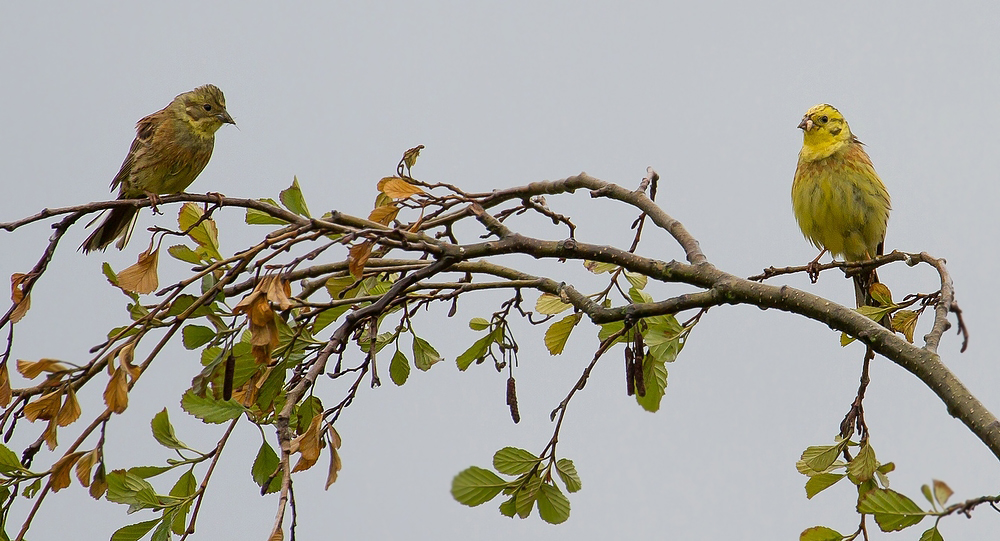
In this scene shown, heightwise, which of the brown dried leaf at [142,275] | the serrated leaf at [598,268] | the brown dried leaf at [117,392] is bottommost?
the brown dried leaf at [117,392]

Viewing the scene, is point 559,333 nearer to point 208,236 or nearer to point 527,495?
point 527,495

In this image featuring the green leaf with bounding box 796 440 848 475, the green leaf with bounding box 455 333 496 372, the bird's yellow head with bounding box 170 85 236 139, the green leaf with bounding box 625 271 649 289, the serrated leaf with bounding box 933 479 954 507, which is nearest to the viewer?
the serrated leaf with bounding box 933 479 954 507

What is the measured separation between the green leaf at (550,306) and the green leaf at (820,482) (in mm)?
678

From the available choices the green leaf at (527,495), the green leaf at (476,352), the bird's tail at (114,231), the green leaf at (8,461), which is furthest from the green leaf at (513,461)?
the bird's tail at (114,231)

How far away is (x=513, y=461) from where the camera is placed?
6.98 ft

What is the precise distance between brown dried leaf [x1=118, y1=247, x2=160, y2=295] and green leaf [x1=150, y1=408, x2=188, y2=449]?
0.81 feet

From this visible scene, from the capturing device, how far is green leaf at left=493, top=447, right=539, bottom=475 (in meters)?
2.11

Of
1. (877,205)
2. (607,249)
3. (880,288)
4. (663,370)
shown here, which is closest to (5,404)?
(607,249)

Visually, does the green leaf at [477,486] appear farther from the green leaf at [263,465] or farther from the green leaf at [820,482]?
the green leaf at [820,482]

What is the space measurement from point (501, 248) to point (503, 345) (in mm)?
681

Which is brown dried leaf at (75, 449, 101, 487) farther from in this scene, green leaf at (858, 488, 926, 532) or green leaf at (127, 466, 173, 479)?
green leaf at (858, 488, 926, 532)

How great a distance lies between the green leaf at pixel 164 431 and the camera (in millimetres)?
1809

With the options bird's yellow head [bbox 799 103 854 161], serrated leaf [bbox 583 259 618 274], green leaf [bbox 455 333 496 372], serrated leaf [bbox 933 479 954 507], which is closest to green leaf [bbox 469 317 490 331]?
green leaf [bbox 455 333 496 372]

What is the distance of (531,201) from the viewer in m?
1.98
